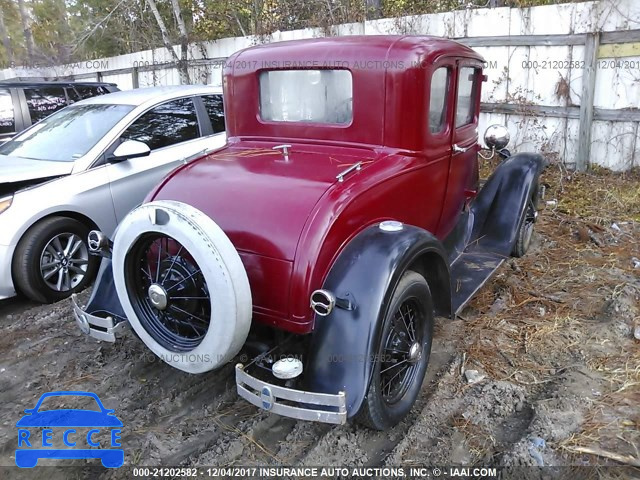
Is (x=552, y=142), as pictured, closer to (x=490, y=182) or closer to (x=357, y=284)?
(x=490, y=182)

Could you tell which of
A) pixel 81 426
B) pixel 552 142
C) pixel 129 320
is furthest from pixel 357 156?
pixel 552 142

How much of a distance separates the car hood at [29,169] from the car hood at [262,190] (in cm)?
183

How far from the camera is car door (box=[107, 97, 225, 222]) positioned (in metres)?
4.68

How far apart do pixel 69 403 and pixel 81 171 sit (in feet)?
7.35

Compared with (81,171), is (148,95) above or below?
above

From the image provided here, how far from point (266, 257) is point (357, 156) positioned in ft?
3.21

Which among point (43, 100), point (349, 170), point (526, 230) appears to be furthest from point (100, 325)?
point (43, 100)

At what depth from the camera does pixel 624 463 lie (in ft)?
7.72

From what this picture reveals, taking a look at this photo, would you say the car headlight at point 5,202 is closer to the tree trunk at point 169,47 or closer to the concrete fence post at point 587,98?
the concrete fence post at point 587,98

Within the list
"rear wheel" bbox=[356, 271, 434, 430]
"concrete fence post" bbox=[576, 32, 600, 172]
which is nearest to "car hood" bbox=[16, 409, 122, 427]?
"rear wheel" bbox=[356, 271, 434, 430]

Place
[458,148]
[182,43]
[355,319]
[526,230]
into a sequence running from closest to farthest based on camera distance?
[355,319] < [458,148] < [526,230] < [182,43]

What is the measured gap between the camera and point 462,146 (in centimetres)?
386

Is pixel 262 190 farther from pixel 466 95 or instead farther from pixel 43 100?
pixel 43 100

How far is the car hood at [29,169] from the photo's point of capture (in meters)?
4.16
